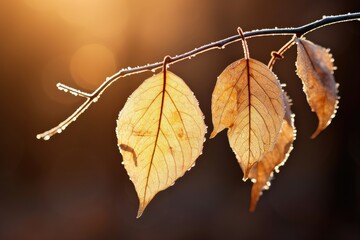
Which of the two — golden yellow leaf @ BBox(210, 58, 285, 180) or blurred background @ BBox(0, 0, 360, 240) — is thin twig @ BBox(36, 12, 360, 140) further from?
blurred background @ BBox(0, 0, 360, 240)

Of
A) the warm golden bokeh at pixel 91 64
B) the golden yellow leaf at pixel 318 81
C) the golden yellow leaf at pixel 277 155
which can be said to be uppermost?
the warm golden bokeh at pixel 91 64

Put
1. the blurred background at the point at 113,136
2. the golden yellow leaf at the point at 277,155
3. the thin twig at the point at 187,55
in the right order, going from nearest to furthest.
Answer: the thin twig at the point at 187,55 < the golden yellow leaf at the point at 277,155 < the blurred background at the point at 113,136

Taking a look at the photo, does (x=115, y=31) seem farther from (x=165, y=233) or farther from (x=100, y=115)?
(x=165, y=233)

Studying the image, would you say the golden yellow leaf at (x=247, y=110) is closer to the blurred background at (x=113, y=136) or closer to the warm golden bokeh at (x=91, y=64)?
the blurred background at (x=113, y=136)

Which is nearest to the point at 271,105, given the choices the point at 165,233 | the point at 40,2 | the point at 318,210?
the point at 165,233

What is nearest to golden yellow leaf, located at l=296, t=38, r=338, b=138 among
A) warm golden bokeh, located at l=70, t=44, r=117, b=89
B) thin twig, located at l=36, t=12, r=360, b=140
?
thin twig, located at l=36, t=12, r=360, b=140

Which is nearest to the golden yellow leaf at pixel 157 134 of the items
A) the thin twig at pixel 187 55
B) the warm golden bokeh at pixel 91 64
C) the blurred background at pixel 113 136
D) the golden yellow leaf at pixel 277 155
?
the thin twig at pixel 187 55

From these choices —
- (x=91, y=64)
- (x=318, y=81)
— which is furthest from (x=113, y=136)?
(x=318, y=81)
